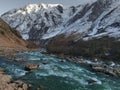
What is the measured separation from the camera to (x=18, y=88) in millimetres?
41781

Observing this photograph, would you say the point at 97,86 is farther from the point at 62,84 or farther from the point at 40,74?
the point at 40,74

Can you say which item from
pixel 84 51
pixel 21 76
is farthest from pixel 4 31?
pixel 21 76

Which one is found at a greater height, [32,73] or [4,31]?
[4,31]

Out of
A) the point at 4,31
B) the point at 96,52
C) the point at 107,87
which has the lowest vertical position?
the point at 107,87

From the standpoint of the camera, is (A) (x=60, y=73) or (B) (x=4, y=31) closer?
(A) (x=60, y=73)

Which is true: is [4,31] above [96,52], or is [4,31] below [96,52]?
above

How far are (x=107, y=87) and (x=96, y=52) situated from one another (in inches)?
2678

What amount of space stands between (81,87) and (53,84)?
200 inches

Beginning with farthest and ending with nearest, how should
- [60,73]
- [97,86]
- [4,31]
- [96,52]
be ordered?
[4,31]
[96,52]
[60,73]
[97,86]

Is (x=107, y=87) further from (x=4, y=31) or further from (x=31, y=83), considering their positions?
(x=4, y=31)

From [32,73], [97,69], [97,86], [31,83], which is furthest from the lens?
[97,69]

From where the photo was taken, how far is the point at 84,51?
12281cm

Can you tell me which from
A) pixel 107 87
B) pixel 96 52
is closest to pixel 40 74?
pixel 107 87

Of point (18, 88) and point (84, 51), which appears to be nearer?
point (18, 88)
